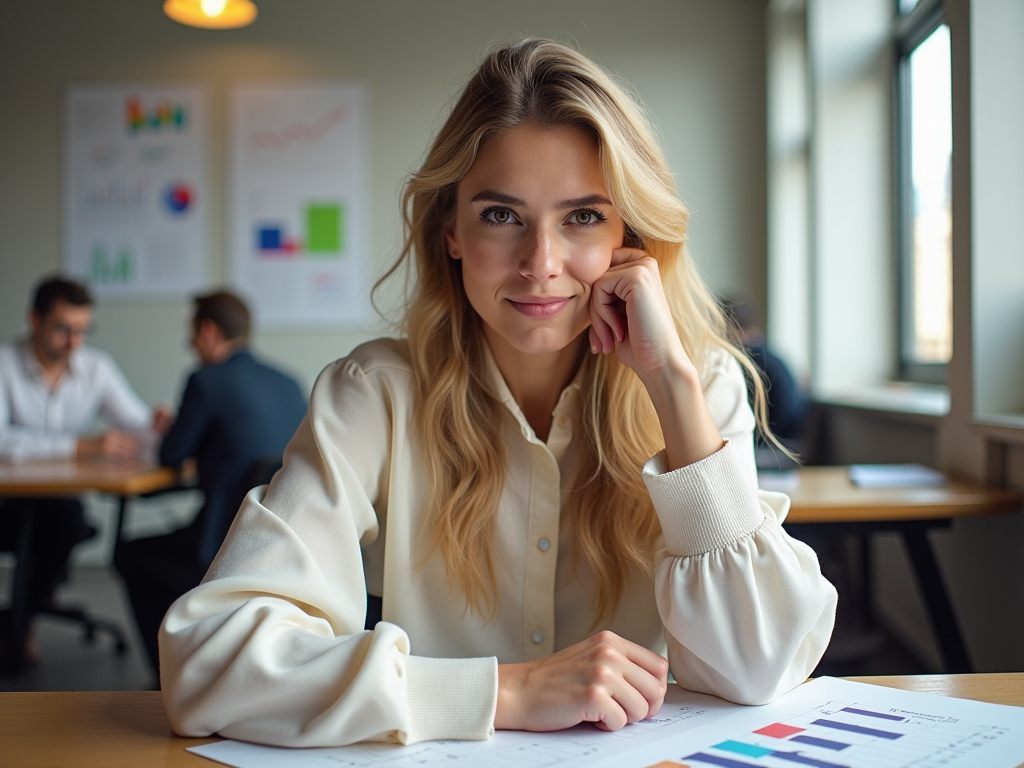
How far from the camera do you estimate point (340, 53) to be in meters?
5.27

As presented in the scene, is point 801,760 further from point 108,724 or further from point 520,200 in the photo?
point 520,200

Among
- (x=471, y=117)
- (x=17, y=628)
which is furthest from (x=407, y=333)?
(x=17, y=628)

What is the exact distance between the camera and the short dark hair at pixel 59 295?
3820mm

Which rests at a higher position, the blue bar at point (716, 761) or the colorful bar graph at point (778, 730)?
the blue bar at point (716, 761)

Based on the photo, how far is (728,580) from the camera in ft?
3.53

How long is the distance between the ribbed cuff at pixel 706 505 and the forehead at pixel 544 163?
40cm

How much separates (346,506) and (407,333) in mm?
370

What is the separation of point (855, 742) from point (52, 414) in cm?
400

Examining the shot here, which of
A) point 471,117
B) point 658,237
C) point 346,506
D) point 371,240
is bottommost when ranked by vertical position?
point 346,506

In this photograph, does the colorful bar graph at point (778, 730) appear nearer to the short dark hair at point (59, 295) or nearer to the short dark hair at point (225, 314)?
the short dark hair at point (225, 314)

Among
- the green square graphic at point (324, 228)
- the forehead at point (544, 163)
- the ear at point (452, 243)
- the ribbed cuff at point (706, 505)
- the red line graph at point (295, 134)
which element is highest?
the red line graph at point (295, 134)

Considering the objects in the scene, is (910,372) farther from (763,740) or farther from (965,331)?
(763,740)

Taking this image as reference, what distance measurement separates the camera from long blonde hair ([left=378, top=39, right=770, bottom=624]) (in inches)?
49.6

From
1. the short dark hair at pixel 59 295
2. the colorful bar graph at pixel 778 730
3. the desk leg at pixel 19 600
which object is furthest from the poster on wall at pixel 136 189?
the colorful bar graph at pixel 778 730
